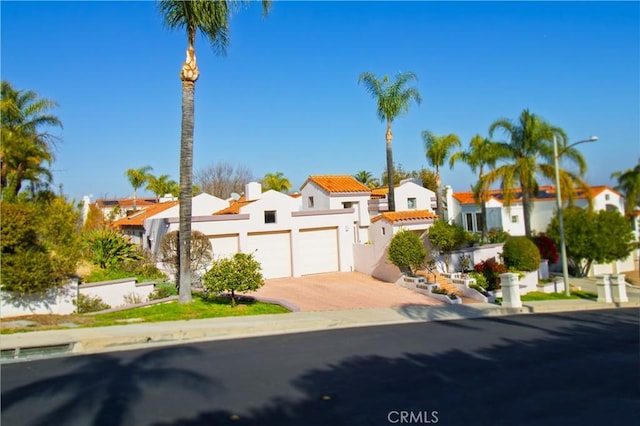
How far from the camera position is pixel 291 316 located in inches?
593

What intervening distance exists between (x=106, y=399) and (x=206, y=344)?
4133mm

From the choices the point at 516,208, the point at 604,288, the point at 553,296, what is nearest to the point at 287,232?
the point at 553,296

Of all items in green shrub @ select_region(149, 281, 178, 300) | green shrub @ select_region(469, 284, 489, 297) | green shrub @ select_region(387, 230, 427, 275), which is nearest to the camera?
green shrub @ select_region(149, 281, 178, 300)

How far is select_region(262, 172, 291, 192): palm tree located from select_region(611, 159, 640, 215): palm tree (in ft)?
116

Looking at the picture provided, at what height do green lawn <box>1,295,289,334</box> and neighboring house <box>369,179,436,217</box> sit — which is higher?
neighboring house <box>369,179,436,217</box>

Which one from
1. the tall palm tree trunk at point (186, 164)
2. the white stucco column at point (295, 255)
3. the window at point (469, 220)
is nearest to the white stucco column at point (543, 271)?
the white stucco column at point (295, 255)

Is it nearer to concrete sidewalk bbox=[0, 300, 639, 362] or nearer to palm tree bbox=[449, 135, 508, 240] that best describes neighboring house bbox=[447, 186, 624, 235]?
palm tree bbox=[449, 135, 508, 240]

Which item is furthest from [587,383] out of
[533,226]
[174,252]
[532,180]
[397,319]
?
[533,226]

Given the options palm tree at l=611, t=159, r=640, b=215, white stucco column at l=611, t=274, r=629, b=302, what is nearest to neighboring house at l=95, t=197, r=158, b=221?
white stucco column at l=611, t=274, r=629, b=302

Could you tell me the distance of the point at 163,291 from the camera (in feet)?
56.9

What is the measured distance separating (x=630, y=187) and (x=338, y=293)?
113 feet

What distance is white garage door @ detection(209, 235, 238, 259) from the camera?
22.3 meters

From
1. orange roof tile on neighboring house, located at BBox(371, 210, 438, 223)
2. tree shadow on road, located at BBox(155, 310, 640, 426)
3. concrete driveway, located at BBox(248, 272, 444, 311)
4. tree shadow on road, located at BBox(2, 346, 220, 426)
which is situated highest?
orange roof tile on neighboring house, located at BBox(371, 210, 438, 223)

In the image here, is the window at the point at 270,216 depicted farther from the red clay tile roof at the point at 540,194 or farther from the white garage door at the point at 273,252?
the red clay tile roof at the point at 540,194
